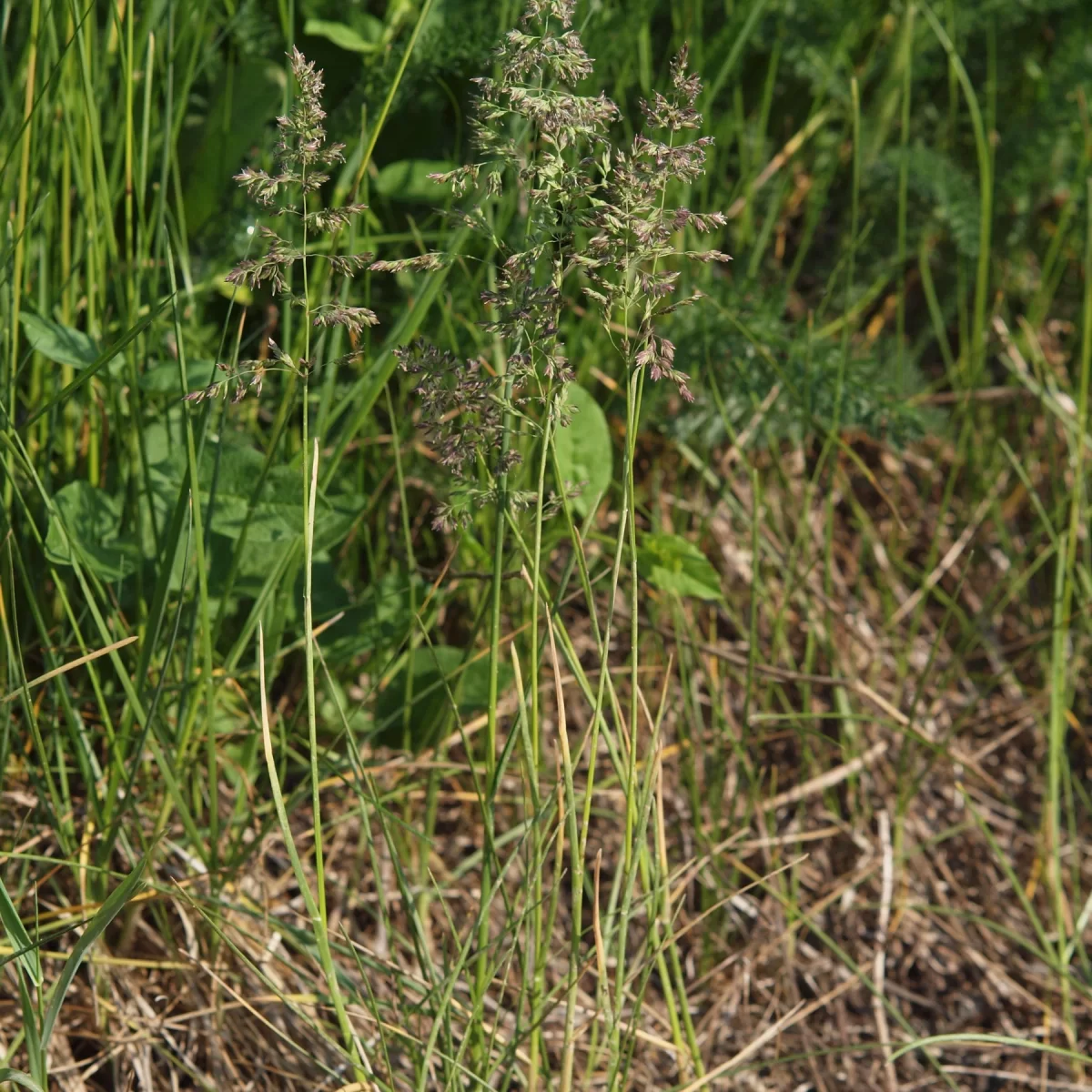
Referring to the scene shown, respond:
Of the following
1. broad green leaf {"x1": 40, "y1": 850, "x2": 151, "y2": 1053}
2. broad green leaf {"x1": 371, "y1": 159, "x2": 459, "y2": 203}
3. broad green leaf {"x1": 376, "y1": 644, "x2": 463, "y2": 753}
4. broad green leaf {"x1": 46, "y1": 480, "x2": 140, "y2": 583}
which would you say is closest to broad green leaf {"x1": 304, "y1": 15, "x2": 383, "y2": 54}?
broad green leaf {"x1": 371, "y1": 159, "x2": 459, "y2": 203}

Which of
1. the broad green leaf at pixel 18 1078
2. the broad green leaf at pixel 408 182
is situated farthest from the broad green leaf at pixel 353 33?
the broad green leaf at pixel 18 1078

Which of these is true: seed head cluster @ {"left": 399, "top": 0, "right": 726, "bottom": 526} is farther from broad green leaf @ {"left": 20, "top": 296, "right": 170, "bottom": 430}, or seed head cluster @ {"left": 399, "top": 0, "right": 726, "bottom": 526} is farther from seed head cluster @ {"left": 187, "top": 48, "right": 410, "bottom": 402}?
broad green leaf @ {"left": 20, "top": 296, "right": 170, "bottom": 430}

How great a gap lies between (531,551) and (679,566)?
330 millimetres

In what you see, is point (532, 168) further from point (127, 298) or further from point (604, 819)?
point (604, 819)

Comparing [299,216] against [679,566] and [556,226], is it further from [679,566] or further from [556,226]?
[679,566]

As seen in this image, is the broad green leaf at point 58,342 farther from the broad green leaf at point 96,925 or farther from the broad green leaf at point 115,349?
the broad green leaf at point 96,925

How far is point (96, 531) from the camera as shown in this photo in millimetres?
1181

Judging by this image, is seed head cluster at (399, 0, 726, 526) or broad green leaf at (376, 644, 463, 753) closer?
seed head cluster at (399, 0, 726, 526)

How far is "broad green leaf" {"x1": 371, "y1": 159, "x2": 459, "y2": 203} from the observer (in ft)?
4.82

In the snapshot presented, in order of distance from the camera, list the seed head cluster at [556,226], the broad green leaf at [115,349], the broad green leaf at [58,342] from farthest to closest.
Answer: the broad green leaf at [58,342] → the broad green leaf at [115,349] → the seed head cluster at [556,226]

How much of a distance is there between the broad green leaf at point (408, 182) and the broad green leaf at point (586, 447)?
37 cm

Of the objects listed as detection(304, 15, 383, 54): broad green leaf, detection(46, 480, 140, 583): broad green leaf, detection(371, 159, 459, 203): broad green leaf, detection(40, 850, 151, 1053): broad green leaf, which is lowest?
detection(40, 850, 151, 1053): broad green leaf

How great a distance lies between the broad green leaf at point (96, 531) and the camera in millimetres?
1119

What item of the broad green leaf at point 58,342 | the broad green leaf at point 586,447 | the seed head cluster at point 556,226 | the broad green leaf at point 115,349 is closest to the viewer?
the seed head cluster at point 556,226
